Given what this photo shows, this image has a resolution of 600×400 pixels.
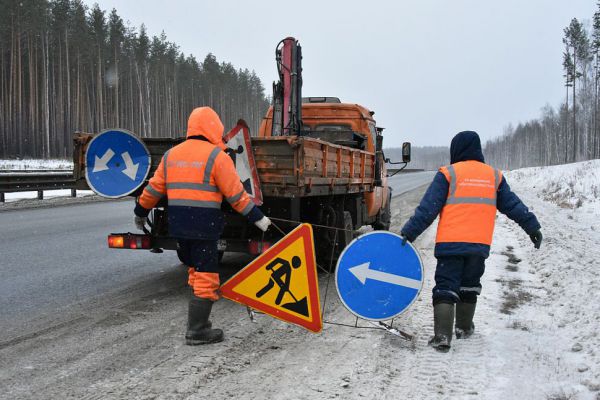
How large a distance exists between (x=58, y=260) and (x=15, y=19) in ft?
140

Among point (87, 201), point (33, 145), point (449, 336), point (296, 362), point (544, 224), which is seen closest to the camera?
point (296, 362)

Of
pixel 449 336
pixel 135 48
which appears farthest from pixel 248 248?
pixel 135 48

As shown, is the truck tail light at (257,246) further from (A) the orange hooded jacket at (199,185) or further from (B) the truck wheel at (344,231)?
(B) the truck wheel at (344,231)

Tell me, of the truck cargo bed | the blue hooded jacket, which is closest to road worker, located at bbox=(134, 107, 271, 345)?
the truck cargo bed

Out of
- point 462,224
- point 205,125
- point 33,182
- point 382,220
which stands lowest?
point 382,220

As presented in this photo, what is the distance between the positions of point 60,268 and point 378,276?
190 inches

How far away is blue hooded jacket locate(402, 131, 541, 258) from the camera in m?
4.02

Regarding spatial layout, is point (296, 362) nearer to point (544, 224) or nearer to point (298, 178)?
point (298, 178)

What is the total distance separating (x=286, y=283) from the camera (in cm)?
414

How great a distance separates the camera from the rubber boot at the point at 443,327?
12.9ft

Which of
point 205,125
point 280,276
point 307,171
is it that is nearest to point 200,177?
point 205,125

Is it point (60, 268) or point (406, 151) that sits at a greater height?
point (406, 151)

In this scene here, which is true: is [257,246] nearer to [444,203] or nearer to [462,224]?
[444,203]

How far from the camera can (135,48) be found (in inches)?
2142
